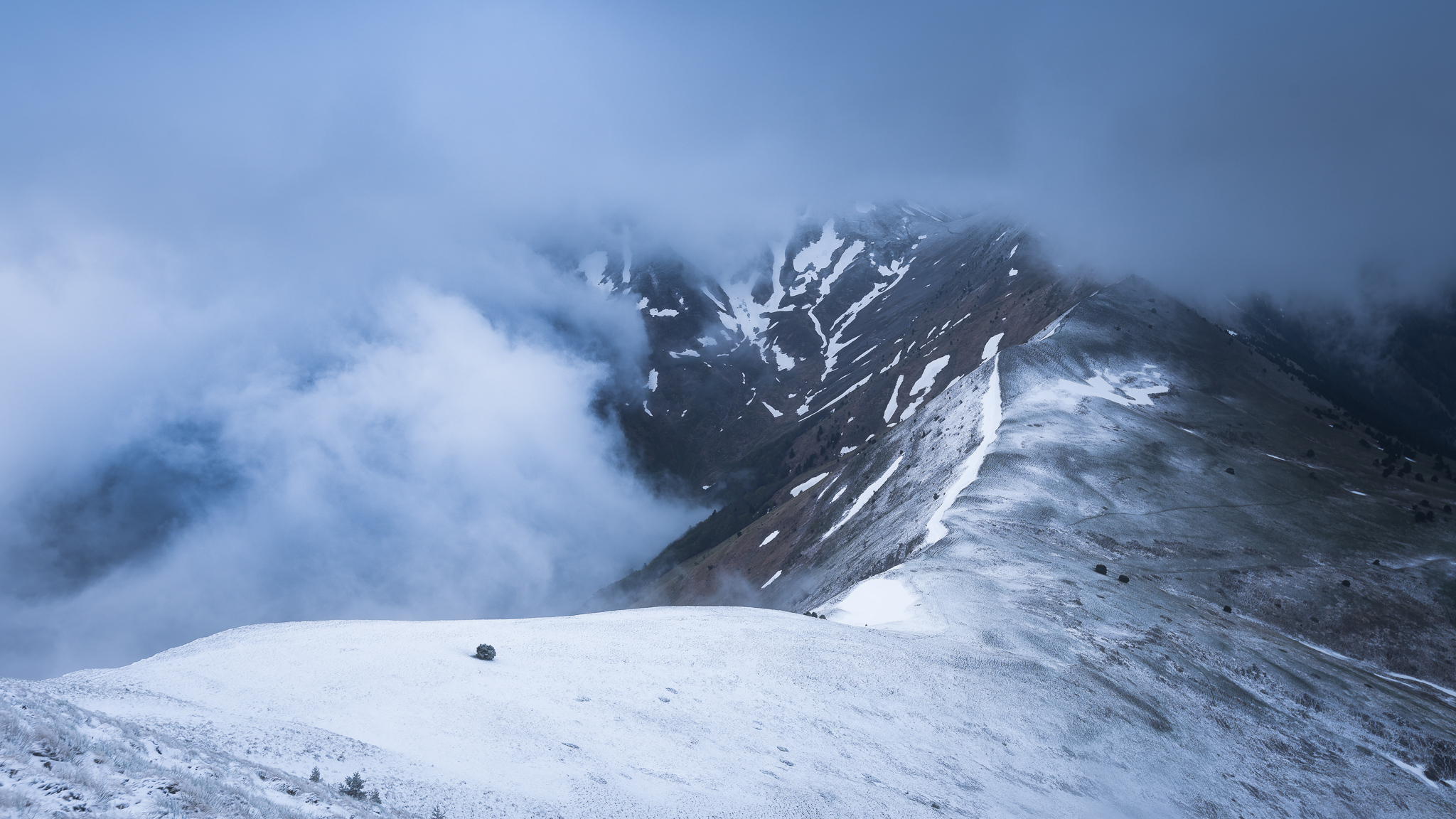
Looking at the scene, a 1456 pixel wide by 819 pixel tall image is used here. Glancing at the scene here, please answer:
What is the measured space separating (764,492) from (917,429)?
83.9 meters

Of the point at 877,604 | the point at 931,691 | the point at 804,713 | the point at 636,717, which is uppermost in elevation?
the point at 636,717

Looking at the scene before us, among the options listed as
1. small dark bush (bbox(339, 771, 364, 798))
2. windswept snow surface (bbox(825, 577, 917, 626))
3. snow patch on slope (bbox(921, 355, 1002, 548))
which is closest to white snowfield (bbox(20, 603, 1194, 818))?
small dark bush (bbox(339, 771, 364, 798))

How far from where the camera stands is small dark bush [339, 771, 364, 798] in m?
10.9

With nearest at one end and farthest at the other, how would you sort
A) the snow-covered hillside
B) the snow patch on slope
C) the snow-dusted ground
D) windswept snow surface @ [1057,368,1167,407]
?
the snow-covered hillside < the snow-dusted ground < the snow patch on slope < windswept snow surface @ [1057,368,1167,407]

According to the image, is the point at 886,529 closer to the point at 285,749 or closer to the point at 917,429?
the point at 917,429

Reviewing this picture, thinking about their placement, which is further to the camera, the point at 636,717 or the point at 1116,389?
the point at 1116,389

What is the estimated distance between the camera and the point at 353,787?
1102cm

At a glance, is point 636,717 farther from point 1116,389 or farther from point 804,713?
point 1116,389

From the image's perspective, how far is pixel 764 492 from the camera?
16362cm

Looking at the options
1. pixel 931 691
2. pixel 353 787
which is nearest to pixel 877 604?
pixel 931 691

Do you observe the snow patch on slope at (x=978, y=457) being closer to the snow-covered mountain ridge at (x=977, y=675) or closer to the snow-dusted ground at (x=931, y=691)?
the snow-covered mountain ridge at (x=977, y=675)

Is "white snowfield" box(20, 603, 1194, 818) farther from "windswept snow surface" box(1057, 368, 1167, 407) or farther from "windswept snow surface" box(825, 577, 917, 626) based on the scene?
"windswept snow surface" box(1057, 368, 1167, 407)

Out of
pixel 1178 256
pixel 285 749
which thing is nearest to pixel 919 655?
pixel 285 749

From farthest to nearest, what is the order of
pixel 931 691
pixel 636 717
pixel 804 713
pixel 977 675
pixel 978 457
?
pixel 978 457 → pixel 977 675 → pixel 931 691 → pixel 804 713 → pixel 636 717
